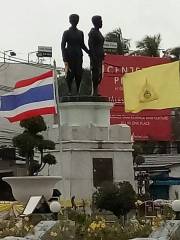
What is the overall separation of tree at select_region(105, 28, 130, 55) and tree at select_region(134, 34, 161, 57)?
3.08ft

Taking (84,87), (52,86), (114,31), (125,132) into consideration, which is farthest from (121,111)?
(52,86)

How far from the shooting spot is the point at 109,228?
378 inches

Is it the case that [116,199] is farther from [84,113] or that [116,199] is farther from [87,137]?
[84,113]

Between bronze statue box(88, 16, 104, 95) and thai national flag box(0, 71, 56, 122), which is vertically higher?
bronze statue box(88, 16, 104, 95)

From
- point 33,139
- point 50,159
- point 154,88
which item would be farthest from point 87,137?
point 33,139

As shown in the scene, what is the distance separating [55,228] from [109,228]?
33.2 inches

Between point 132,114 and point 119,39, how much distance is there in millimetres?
7255

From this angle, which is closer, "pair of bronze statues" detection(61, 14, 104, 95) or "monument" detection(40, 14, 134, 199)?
"monument" detection(40, 14, 134, 199)

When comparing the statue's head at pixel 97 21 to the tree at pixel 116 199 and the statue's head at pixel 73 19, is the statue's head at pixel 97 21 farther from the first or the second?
the tree at pixel 116 199

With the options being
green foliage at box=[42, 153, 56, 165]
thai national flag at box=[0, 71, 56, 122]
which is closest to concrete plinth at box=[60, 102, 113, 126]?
green foliage at box=[42, 153, 56, 165]

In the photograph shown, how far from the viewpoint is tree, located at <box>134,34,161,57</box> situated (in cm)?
4362

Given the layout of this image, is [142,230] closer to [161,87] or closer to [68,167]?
[161,87]

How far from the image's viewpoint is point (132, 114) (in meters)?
38.8

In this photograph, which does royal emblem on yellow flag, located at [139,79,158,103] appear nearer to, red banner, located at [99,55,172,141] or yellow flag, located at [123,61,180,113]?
yellow flag, located at [123,61,180,113]
